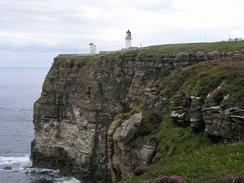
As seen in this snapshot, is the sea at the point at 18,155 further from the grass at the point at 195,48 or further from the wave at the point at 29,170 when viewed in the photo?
the grass at the point at 195,48

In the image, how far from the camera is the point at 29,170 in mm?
94375

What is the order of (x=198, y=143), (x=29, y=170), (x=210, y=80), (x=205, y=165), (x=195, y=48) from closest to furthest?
1. (x=205, y=165)
2. (x=198, y=143)
3. (x=210, y=80)
4. (x=195, y=48)
5. (x=29, y=170)

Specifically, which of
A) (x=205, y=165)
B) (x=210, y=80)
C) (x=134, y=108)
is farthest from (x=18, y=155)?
(x=205, y=165)

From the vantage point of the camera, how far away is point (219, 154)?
26.2m

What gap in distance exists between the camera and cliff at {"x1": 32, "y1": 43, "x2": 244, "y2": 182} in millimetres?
35781

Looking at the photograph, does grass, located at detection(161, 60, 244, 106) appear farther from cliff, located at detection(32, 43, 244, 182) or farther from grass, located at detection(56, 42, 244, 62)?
grass, located at detection(56, 42, 244, 62)

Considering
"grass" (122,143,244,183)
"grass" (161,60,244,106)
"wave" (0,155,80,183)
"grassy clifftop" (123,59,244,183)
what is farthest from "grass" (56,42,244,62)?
"grass" (122,143,244,183)

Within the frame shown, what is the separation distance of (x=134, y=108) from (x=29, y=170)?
43.4 meters

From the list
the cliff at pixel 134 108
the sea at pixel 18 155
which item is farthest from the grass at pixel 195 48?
the sea at pixel 18 155

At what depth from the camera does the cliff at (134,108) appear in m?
35.8

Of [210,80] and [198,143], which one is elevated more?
[210,80]

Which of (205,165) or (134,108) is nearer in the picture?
(205,165)

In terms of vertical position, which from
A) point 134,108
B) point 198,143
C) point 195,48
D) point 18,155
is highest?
point 195,48

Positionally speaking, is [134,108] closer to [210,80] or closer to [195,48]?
[210,80]
